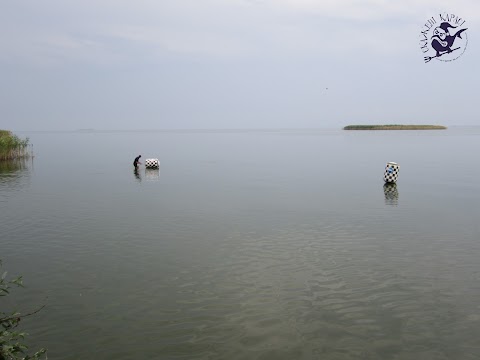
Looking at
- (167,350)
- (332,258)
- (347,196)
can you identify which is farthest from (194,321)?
(347,196)

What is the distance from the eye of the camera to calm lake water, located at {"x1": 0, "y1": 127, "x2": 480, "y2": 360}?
12195 millimetres

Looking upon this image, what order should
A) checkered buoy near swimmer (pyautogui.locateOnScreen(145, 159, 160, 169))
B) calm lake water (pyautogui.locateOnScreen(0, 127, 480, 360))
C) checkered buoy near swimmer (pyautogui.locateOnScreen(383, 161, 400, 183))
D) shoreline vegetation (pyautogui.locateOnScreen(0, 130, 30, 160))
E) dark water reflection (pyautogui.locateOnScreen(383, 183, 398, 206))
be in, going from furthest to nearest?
shoreline vegetation (pyautogui.locateOnScreen(0, 130, 30, 160)), checkered buoy near swimmer (pyautogui.locateOnScreen(145, 159, 160, 169)), checkered buoy near swimmer (pyautogui.locateOnScreen(383, 161, 400, 183)), dark water reflection (pyautogui.locateOnScreen(383, 183, 398, 206)), calm lake water (pyautogui.locateOnScreen(0, 127, 480, 360))

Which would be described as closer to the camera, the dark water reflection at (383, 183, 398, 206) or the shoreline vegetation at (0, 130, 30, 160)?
the dark water reflection at (383, 183, 398, 206)

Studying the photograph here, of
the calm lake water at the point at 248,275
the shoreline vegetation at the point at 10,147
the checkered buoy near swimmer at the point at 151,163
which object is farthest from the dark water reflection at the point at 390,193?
the shoreline vegetation at the point at 10,147

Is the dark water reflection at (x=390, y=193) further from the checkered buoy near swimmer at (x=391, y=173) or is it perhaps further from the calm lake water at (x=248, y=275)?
the checkered buoy near swimmer at (x=391, y=173)

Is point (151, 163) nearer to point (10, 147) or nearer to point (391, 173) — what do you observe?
point (10, 147)

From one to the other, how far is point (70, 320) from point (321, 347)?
8010 mm

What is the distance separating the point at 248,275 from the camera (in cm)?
1728

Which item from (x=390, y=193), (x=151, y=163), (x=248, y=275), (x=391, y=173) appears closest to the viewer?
(x=248, y=275)

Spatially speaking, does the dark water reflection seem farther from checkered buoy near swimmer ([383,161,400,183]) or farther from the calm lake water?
Result: checkered buoy near swimmer ([383,161,400,183])

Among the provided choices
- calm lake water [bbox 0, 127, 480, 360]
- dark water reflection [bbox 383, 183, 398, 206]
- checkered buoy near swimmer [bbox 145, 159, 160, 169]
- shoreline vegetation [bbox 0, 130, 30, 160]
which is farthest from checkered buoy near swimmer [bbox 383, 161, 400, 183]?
shoreline vegetation [bbox 0, 130, 30, 160]

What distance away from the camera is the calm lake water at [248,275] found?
1220cm

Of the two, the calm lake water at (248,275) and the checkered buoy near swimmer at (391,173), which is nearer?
the calm lake water at (248,275)

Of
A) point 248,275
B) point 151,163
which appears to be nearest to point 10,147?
point 151,163
